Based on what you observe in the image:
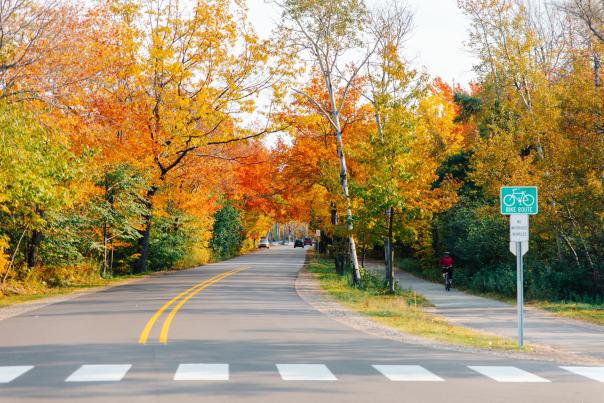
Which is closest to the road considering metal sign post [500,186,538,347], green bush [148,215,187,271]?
metal sign post [500,186,538,347]

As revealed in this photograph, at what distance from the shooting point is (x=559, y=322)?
20.8 metres

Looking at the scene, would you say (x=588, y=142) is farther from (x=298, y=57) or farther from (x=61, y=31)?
(x=61, y=31)

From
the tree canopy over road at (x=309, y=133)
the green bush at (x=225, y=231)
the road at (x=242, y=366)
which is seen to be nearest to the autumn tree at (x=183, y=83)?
the tree canopy over road at (x=309, y=133)

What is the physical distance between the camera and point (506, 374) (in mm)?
11008

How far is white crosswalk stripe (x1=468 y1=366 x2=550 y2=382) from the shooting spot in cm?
1053

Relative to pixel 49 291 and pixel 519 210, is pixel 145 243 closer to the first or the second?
pixel 49 291

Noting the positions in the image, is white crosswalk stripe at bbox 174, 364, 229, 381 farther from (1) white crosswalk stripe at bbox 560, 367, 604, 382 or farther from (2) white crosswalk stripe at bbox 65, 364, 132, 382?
(1) white crosswalk stripe at bbox 560, 367, 604, 382

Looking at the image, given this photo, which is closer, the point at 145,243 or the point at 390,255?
the point at 390,255

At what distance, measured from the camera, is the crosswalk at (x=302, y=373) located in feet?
33.2

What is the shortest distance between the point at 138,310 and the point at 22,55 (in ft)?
24.4

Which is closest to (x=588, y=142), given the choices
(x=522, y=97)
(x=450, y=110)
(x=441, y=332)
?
(x=522, y=97)

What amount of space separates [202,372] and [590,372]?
5.71 metres

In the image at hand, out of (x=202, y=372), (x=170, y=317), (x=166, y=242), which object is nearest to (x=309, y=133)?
(x=166, y=242)

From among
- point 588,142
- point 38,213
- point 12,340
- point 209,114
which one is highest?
point 209,114
